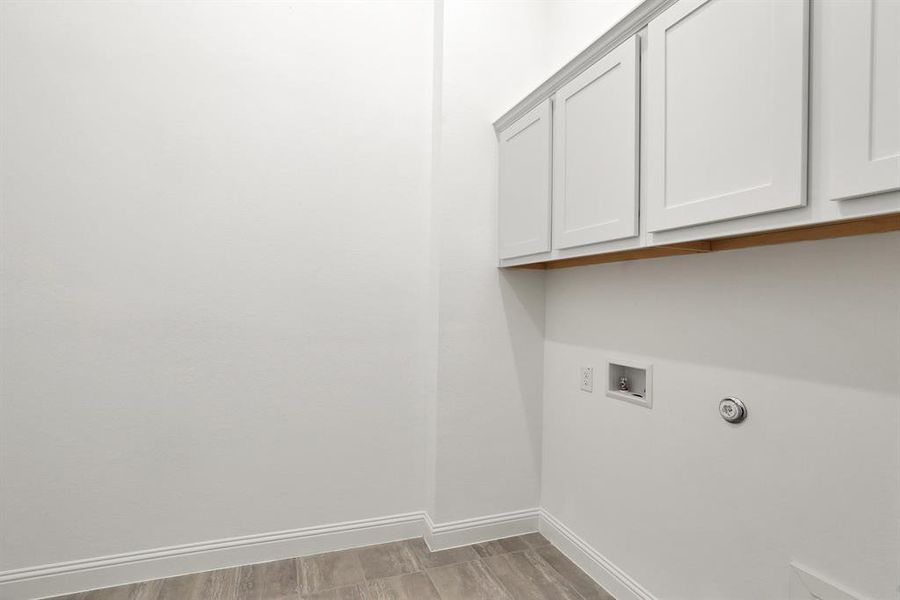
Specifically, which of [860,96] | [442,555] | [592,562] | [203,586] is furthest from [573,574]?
[860,96]

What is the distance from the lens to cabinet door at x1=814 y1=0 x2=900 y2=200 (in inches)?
31.5

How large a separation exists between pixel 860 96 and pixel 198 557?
2.52 metres

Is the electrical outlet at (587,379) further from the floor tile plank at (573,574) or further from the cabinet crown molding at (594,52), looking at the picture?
the cabinet crown molding at (594,52)

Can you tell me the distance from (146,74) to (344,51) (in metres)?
0.81

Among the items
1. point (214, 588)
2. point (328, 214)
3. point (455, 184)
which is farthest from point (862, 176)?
point (214, 588)

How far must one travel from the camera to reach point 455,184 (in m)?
2.19

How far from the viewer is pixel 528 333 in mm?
2287

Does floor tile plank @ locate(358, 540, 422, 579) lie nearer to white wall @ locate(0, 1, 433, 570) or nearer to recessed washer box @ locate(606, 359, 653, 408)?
white wall @ locate(0, 1, 433, 570)

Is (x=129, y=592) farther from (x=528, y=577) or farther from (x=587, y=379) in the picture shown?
(x=587, y=379)

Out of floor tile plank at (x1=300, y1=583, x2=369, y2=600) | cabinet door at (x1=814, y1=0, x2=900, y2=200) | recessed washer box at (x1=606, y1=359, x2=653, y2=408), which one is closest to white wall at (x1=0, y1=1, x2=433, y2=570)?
floor tile plank at (x1=300, y1=583, x2=369, y2=600)

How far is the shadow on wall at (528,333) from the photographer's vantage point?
226 centimetres

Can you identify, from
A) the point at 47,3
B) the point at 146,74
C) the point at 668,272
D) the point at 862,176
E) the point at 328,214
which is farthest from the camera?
the point at 328,214

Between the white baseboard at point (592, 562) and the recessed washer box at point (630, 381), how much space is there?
66cm

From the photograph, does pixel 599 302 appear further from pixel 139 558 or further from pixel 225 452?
pixel 139 558
